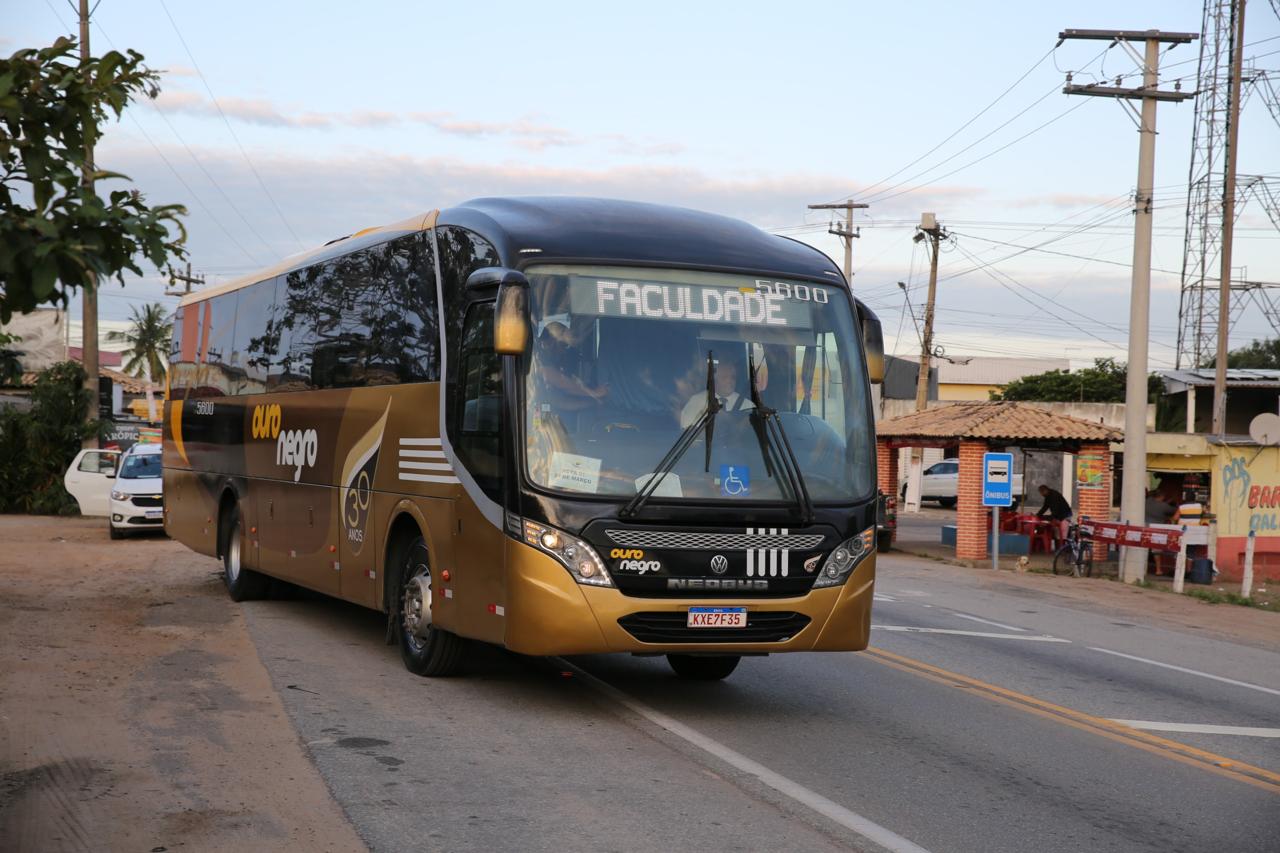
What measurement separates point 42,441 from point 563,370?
3024cm

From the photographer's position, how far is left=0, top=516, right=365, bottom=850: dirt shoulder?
655 cm

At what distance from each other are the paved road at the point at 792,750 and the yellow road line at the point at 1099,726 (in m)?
0.03

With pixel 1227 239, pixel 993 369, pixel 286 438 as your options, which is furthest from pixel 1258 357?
pixel 286 438

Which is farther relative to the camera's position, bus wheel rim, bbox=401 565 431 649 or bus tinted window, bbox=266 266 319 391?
bus tinted window, bbox=266 266 319 391

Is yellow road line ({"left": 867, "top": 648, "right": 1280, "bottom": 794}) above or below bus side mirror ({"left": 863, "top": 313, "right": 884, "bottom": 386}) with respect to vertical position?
below

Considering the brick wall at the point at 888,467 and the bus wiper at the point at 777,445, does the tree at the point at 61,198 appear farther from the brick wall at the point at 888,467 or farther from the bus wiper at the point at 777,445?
the brick wall at the point at 888,467

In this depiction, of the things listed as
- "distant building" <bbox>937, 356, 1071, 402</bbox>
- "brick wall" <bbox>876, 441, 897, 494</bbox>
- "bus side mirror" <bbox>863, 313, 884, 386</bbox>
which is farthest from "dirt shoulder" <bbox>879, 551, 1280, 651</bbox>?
"distant building" <bbox>937, 356, 1071, 402</bbox>

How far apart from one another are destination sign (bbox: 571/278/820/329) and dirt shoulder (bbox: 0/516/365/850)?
3364mm

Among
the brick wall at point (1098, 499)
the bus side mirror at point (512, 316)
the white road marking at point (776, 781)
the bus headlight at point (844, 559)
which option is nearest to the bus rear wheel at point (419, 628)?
the white road marking at point (776, 781)

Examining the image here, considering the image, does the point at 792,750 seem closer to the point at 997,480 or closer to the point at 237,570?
the point at 237,570

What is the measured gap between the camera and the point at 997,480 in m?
27.5

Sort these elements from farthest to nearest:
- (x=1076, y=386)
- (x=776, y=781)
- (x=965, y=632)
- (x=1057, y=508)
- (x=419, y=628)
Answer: (x=1076, y=386), (x=1057, y=508), (x=965, y=632), (x=419, y=628), (x=776, y=781)

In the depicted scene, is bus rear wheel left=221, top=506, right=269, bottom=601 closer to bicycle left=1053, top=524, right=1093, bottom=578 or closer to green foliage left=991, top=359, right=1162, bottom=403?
bicycle left=1053, top=524, right=1093, bottom=578

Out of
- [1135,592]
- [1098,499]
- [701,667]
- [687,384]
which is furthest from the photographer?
[1098,499]
